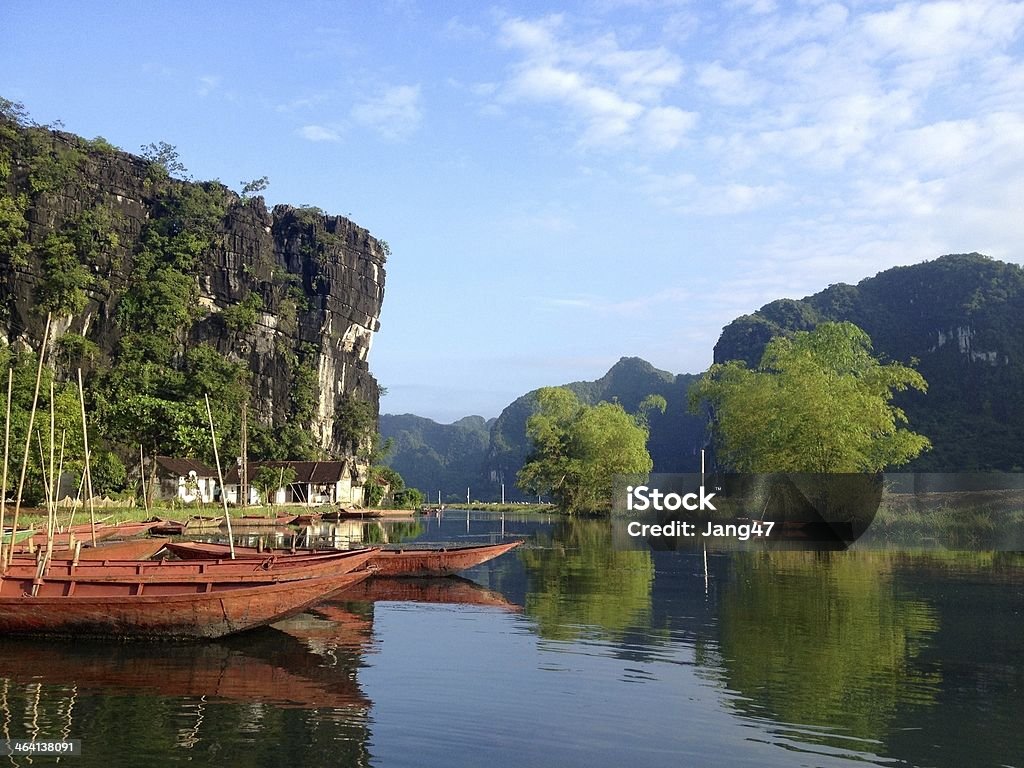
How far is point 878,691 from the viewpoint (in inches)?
493

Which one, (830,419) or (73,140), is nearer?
(830,419)

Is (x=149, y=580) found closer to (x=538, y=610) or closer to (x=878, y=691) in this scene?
(x=538, y=610)

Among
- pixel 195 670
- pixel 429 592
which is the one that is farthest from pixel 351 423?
pixel 195 670

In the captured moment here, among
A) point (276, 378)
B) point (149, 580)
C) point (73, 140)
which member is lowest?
point (149, 580)

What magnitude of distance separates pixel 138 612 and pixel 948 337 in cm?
12474

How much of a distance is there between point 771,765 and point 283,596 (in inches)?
395

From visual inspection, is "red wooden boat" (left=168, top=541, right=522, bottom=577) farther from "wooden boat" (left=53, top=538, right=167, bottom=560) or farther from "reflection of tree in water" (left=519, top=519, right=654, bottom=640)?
"reflection of tree in water" (left=519, top=519, right=654, bottom=640)

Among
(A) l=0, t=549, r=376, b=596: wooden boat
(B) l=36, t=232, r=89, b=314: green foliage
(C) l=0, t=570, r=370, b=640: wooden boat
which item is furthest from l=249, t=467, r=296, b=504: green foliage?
(C) l=0, t=570, r=370, b=640: wooden boat

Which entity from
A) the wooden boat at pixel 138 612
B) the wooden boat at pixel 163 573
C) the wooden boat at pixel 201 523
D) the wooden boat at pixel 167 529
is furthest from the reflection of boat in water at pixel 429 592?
the wooden boat at pixel 201 523

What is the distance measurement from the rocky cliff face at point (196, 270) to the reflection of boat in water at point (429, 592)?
63.3 m

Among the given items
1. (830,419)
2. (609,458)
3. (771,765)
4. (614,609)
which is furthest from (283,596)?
(609,458)

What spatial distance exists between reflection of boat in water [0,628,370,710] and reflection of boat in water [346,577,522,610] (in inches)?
260

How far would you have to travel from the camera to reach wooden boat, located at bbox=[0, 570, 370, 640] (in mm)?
15281

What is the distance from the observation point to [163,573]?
1853 cm
